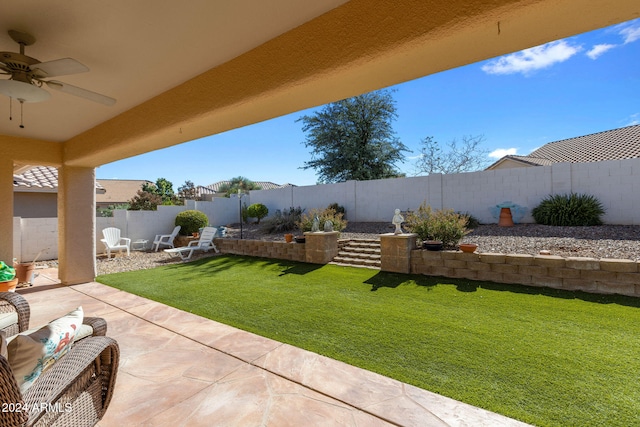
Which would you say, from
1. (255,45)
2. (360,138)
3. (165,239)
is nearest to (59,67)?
(255,45)

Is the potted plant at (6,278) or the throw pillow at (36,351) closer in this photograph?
the throw pillow at (36,351)

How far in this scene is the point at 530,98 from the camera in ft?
43.0

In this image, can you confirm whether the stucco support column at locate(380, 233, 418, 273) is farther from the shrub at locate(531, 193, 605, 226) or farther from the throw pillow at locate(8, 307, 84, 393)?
the throw pillow at locate(8, 307, 84, 393)

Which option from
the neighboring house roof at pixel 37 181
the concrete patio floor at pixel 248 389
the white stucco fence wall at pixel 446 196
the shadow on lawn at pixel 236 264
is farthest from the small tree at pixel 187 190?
the concrete patio floor at pixel 248 389

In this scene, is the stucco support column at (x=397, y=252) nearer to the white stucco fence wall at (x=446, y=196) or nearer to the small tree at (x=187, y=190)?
the white stucco fence wall at (x=446, y=196)

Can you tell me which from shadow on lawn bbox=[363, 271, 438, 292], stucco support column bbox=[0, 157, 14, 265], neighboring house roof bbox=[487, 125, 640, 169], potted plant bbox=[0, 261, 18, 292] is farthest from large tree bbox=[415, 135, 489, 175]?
potted plant bbox=[0, 261, 18, 292]

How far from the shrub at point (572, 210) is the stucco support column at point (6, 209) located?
41.3 ft

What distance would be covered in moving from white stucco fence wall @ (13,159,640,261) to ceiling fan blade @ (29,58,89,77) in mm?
7949

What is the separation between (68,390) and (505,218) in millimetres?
10090

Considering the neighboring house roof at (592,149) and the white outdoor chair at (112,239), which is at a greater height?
the neighboring house roof at (592,149)

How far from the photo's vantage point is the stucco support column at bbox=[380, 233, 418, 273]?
6.03 m

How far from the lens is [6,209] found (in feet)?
17.5

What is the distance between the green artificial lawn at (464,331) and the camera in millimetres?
2215

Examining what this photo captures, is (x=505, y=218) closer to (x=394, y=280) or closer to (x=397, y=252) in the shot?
(x=397, y=252)
